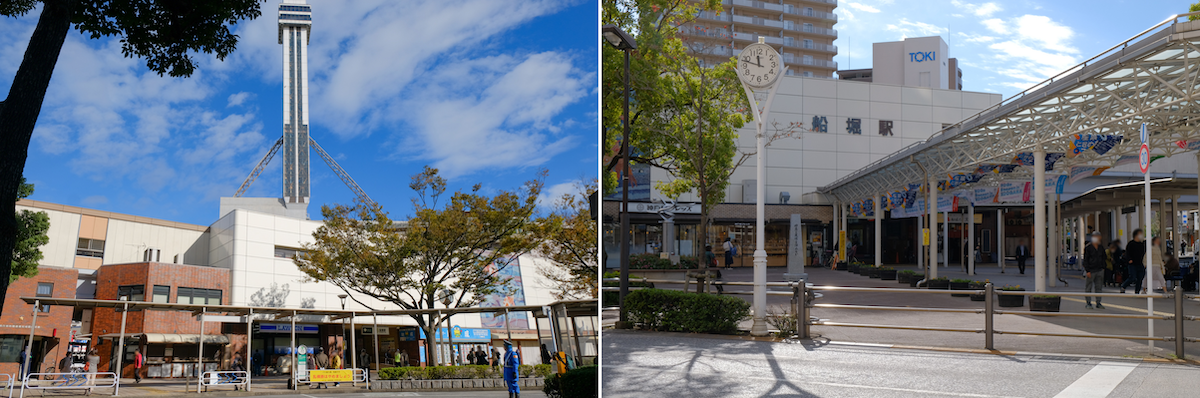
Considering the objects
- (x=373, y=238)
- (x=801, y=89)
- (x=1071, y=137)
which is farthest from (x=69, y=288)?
(x=801, y=89)

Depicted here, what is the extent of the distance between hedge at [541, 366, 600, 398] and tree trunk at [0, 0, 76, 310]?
12.5 feet

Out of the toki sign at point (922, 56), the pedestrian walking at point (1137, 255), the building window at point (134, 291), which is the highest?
the toki sign at point (922, 56)

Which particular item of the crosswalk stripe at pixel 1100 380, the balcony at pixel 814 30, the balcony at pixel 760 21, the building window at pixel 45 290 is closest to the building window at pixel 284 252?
the building window at pixel 45 290

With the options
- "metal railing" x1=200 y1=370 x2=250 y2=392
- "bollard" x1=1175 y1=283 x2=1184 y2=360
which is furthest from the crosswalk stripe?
"metal railing" x1=200 y1=370 x2=250 y2=392

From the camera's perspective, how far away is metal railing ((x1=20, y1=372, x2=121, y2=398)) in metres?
10.3

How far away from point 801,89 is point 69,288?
3198cm

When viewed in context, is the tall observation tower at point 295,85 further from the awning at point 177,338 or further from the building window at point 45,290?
the awning at point 177,338

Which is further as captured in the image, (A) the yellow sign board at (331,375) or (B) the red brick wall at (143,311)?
(B) the red brick wall at (143,311)

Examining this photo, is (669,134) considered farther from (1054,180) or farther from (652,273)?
(1054,180)

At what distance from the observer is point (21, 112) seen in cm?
518

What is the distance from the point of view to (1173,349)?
8.63 m

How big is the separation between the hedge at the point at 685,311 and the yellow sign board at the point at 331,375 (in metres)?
9.83

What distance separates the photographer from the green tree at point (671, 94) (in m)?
15.1

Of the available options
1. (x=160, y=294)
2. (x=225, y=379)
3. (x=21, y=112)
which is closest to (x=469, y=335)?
(x=160, y=294)
